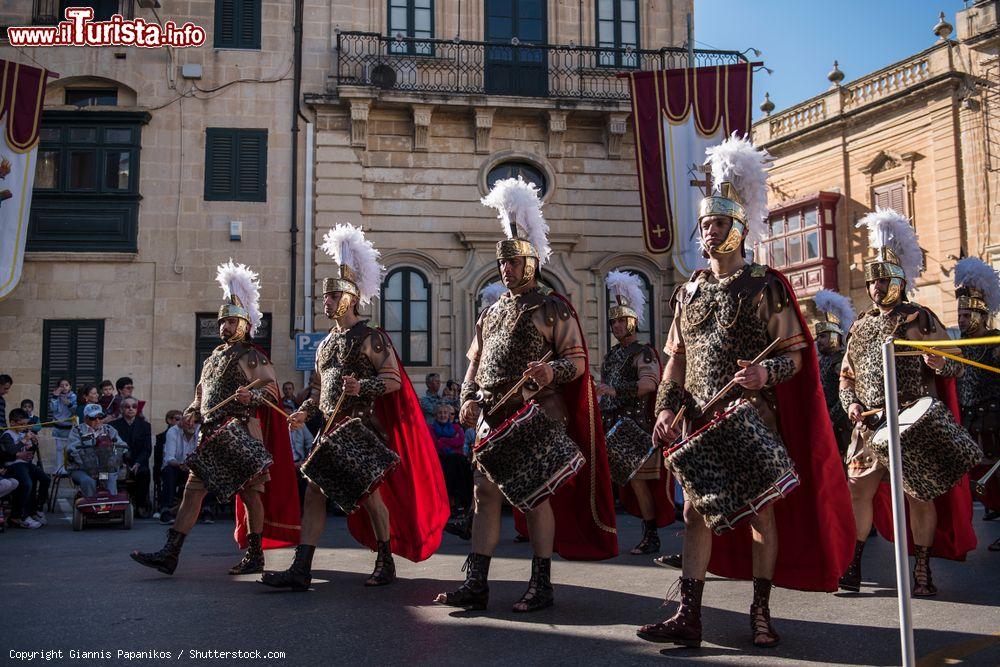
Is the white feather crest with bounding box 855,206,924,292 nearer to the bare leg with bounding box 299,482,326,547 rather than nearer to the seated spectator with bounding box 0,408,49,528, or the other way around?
the bare leg with bounding box 299,482,326,547

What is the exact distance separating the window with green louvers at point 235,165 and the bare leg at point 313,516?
A: 12639 mm

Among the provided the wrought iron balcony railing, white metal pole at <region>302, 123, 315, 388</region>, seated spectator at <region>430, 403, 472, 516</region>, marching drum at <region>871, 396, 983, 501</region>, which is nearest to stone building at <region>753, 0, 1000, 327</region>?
the wrought iron balcony railing

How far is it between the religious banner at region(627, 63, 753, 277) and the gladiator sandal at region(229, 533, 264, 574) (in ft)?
36.0

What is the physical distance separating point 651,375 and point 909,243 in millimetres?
2512

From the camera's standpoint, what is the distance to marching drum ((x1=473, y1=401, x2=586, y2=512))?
5.54 m

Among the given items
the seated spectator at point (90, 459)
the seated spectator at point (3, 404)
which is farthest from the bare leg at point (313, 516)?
the seated spectator at point (3, 404)

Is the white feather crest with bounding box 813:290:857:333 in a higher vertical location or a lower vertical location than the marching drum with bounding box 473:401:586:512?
higher

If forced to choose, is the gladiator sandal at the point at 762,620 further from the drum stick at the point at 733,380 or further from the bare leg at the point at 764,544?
the drum stick at the point at 733,380

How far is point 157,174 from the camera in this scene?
18203 millimetres

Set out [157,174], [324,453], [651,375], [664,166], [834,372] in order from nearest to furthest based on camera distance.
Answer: [324,453] < [651,375] < [834,372] < [664,166] < [157,174]

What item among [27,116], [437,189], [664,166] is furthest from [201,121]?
[664,166]

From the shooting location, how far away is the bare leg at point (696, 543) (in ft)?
15.3

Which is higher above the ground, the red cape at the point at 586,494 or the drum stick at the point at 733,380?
the drum stick at the point at 733,380

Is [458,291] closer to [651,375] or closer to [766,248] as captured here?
[651,375]
